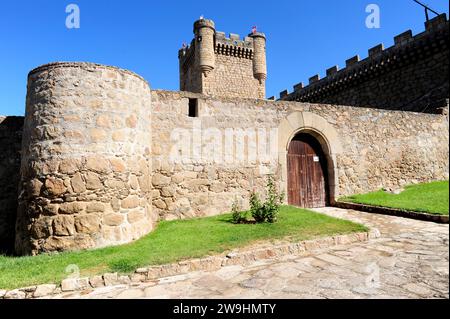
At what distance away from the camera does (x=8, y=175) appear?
627cm

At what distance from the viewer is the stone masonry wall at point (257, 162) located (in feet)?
23.6

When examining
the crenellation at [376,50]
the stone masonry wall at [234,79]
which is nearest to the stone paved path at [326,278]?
the crenellation at [376,50]

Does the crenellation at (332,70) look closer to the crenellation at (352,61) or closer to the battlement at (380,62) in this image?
the battlement at (380,62)

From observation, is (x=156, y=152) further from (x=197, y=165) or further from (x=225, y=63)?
(x=225, y=63)

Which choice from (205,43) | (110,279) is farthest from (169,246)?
(205,43)

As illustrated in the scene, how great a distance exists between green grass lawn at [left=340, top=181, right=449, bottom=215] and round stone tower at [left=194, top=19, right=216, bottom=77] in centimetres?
1693

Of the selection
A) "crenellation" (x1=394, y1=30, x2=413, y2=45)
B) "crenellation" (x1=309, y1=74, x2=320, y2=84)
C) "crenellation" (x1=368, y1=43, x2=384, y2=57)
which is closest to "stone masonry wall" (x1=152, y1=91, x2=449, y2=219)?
"crenellation" (x1=394, y1=30, x2=413, y2=45)

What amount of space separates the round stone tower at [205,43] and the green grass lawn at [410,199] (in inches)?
667

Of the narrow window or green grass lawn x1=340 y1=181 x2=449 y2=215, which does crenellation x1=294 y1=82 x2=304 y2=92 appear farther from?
the narrow window

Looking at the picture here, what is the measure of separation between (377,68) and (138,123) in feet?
50.1

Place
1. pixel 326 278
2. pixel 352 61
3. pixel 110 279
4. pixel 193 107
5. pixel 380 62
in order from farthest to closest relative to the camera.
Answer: pixel 352 61, pixel 380 62, pixel 193 107, pixel 110 279, pixel 326 278

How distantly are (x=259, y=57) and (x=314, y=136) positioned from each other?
685 inches

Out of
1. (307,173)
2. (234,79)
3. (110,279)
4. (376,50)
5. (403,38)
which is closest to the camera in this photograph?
(110,279)
